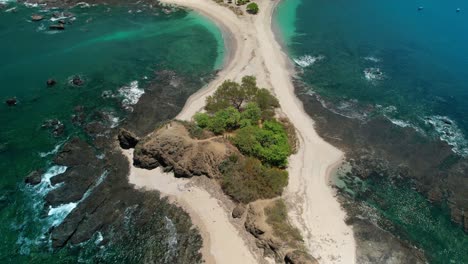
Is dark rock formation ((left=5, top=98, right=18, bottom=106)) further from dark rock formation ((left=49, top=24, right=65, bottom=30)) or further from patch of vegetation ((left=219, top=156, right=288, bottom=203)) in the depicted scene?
patch of vegetation ((left=219, top=156, right=288, bottom=203))

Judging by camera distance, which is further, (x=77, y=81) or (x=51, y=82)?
(x=77, y=81)

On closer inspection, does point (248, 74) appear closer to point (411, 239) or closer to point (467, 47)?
point (411, 239)

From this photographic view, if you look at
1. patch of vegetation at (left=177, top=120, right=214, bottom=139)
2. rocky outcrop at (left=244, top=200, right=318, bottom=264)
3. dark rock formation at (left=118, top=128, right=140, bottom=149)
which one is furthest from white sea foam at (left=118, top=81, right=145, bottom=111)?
rocky outcrop at (left=244, top=200, right=318, bottom=264)

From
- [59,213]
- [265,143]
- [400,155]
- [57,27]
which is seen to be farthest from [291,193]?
[57,27]

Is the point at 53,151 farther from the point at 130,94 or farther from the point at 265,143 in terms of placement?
the point at 265,143

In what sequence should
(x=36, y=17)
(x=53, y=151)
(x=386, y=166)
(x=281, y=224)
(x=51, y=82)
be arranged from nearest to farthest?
(x=281, y=224)
(x=53, y=151)
(x=386, y=166)
(x=51, y=82)
(x=36, y=17)

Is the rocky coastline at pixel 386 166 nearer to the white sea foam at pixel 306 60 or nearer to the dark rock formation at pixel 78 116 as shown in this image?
the white sea foam at pixel 306 60
